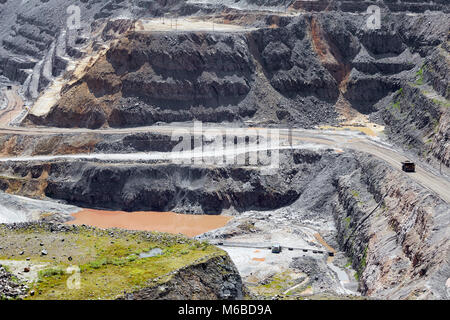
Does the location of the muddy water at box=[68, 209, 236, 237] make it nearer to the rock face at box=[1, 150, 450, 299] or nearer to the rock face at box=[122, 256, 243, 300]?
the rock face at box=[1, 150, 450, 299]

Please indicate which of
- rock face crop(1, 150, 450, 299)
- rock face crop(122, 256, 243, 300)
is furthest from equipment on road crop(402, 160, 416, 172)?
rock face crop(122, 256, 243, 300)

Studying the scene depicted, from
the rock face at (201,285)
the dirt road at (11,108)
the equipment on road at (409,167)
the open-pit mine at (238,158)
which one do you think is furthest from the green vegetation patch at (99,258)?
the dirt road at (11,108)

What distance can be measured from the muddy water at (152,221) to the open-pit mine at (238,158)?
306mm

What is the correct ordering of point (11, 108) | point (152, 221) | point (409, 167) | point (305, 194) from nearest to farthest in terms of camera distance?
point (409, 167) < point (152, 221) < point (305, 194) < point (11, 108)

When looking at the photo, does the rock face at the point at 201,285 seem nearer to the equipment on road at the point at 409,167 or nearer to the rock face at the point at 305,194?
the rock face at the point at 305,194

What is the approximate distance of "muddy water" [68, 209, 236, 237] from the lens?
64.7m

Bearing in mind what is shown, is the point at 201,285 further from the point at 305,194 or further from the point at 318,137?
the point at 318,137

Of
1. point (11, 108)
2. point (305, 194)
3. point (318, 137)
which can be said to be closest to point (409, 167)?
point (305, 194)

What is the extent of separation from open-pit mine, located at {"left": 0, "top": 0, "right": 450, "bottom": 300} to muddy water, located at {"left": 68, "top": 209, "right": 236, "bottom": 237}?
31cm

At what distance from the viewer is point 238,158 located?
71938 millimetres

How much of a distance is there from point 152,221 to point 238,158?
12.3 meters

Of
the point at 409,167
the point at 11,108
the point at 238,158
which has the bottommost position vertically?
the point at 409,167

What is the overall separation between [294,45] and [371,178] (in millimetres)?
33716
